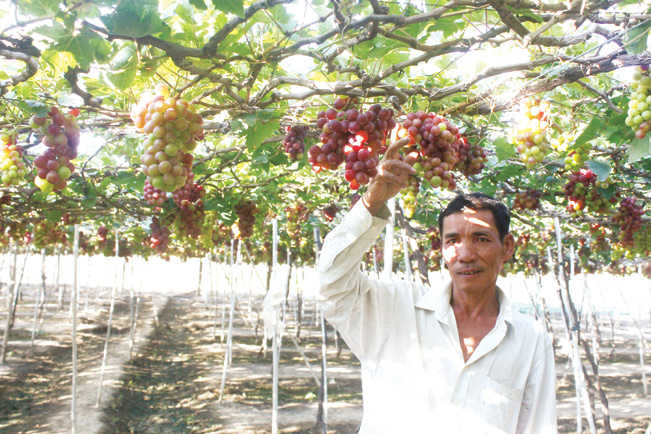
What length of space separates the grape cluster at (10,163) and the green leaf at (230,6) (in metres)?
1.39

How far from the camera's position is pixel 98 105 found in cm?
224

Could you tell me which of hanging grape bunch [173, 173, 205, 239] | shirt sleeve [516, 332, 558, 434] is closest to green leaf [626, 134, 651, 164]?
shirt sleeve [516, 332, 558, 434]

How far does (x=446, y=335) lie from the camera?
173cm

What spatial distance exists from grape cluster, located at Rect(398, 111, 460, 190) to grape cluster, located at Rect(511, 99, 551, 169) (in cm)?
68

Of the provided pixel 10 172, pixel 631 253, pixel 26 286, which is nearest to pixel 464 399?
pixel 10 172

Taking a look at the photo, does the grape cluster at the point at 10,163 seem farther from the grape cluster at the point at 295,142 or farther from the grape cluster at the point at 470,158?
the grape cluster at the point at 470,158

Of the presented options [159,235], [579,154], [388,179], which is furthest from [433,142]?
[159,235]

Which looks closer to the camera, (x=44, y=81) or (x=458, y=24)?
A: (x=458, y=24)

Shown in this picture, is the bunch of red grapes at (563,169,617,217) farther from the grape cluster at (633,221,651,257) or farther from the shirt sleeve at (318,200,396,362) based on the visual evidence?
the shirt sleeve at (318,200,396,362)

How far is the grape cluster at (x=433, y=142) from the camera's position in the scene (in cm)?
168

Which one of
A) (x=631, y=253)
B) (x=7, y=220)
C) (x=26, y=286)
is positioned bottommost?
(x=26, y=286)

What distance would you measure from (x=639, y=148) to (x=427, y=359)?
144 centimetres

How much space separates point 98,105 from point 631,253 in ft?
20.3

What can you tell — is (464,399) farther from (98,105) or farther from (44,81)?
(44,81)
